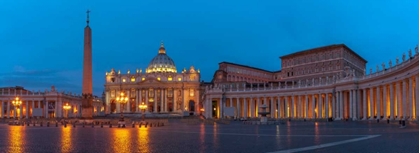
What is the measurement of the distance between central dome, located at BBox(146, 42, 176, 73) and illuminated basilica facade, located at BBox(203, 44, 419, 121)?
2975 cm

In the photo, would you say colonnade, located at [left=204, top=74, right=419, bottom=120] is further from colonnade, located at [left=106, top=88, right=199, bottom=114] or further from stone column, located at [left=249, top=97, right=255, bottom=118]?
colonnade, located at [left=106, top=88, right=199, bottom=114]

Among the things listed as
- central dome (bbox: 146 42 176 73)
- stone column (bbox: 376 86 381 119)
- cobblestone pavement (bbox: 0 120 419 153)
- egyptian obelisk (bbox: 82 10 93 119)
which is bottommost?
cobblestone pavement (bbox: 0 120 419 153)

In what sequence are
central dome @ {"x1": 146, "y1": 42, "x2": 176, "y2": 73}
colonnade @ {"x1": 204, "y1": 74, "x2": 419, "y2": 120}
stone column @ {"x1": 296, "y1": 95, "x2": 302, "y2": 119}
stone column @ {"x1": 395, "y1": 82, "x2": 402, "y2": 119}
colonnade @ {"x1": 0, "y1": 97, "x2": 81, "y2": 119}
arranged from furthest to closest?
1. central dome @ {"x1": 146, "y1": 42, "x2": 176, "y2": 73}
2. colonnade @ {"x1": 0, "y1": 97, "x2": 81, "y2": 119}
3. stone column @ {"x1": 296, "y1": 95, "x2": 302, "y2": 119}
4. stone column @ {"x1": 395, "y1": 82, "x2": 402, "y2": 119}
5. colonnade @ {"x1": 204, "y1": 74, "x2": 419, "y2": 120}

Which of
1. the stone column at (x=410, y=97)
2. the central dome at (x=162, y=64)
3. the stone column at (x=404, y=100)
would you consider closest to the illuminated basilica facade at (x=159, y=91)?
the central dome at (x=162, y=64)

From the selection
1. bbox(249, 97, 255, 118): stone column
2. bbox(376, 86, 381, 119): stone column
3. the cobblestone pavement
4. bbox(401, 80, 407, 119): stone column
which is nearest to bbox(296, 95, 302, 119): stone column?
bbox(249, 97, 255, 118): stone column

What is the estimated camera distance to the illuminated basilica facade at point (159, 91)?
142125 mm

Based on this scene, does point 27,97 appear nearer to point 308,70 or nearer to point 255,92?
point 255,92

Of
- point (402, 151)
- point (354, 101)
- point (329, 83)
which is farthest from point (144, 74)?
point (402, 151)

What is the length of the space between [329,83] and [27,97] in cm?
7976

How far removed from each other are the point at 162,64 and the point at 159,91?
18.6m

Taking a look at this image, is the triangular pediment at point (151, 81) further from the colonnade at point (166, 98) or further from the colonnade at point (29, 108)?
the colonnade at point (29, 108)

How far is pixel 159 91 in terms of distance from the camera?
143m

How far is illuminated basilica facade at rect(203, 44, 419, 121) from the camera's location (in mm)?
49719

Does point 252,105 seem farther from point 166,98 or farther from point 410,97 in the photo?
point 166,98
